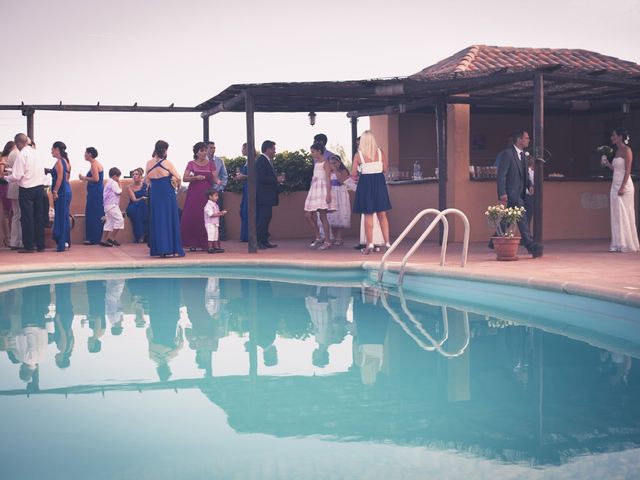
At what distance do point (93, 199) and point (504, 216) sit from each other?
26.3 ft

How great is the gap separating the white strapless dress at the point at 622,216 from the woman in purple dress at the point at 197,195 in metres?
6.19

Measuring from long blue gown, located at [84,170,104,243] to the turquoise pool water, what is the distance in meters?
6.53

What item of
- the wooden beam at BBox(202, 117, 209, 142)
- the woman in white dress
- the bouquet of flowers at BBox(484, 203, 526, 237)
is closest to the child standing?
the wooden beam at BBox(202, 117, 209, 142)

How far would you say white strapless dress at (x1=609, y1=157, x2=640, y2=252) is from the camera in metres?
12.4

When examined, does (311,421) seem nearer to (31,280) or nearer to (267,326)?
(267,326)

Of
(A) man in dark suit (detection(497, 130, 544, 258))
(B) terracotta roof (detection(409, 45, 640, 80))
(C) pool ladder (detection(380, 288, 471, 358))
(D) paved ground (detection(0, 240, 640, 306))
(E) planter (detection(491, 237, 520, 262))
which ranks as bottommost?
(C) pool ladder (detection(380, 288, 471, 358))

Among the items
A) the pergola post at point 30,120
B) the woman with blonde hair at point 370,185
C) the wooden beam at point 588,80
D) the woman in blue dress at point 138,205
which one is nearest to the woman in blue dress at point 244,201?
the woman in blue dress at point 138,205

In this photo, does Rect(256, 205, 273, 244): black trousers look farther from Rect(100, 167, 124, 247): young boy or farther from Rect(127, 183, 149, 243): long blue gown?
Rect(127, 183, 149, 243): long blue gown

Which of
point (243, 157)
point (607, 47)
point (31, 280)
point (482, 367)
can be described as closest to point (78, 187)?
point (243, 157)

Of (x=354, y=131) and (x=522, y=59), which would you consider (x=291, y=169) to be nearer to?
(x=354, y=131)

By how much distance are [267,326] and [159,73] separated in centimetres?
2056

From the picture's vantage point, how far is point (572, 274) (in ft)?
29.9

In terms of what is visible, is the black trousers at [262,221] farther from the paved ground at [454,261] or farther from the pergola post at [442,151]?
the pergola post at [442,151]

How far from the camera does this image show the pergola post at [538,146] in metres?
11.5
